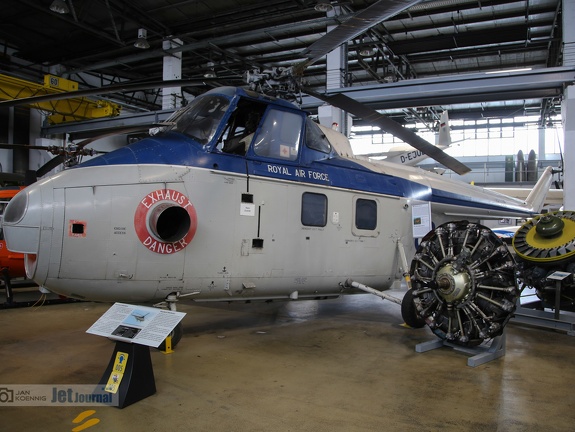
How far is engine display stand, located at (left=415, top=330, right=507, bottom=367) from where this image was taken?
5.12m

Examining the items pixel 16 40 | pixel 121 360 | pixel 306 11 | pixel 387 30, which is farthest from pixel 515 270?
pixel 16 40

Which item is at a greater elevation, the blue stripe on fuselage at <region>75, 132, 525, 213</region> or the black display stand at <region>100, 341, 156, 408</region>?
the blue stripe on fuselage at <region>75, 132, 525, 213</region>

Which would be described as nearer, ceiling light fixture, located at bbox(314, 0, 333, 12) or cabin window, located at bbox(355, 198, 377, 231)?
cabin window, located at bbox(355, 198, 377, 231)

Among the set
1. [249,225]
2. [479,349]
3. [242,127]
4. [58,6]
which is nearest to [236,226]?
[249,225]

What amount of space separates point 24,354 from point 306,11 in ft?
39.2

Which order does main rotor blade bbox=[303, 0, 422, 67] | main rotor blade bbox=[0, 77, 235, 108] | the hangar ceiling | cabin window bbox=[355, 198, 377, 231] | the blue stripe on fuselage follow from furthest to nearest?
the hangar ceiling → cabin window bbox=[355, 198, 377, 231] → the blue stripe on fuselage → main rotor blade bbox=[0, 77, 235, 108] → main rotor blade bbox=[303, 0, 422, 67]

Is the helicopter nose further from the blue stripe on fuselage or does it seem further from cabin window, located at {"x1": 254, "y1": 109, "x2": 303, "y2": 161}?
cabin window, located at {"x1": 254, "y1": 109, "x2": 303, "y2": 161}

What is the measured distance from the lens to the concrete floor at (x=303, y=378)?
3.49m

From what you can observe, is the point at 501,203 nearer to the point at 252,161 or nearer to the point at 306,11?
the point at 252,161

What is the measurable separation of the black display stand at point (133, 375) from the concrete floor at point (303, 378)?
8 cm

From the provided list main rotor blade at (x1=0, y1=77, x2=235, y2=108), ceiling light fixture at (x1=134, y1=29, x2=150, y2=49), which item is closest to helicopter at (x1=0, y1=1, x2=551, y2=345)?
main rotor blade at (x1=0, y1=77, x2=235, y2=108)

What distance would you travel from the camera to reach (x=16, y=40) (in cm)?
1759

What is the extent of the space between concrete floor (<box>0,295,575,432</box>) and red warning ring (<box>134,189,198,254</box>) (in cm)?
132

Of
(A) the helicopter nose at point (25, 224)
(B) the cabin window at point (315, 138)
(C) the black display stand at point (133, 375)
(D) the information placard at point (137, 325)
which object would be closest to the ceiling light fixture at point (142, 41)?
(B) the cabin window at point (315, 138)
